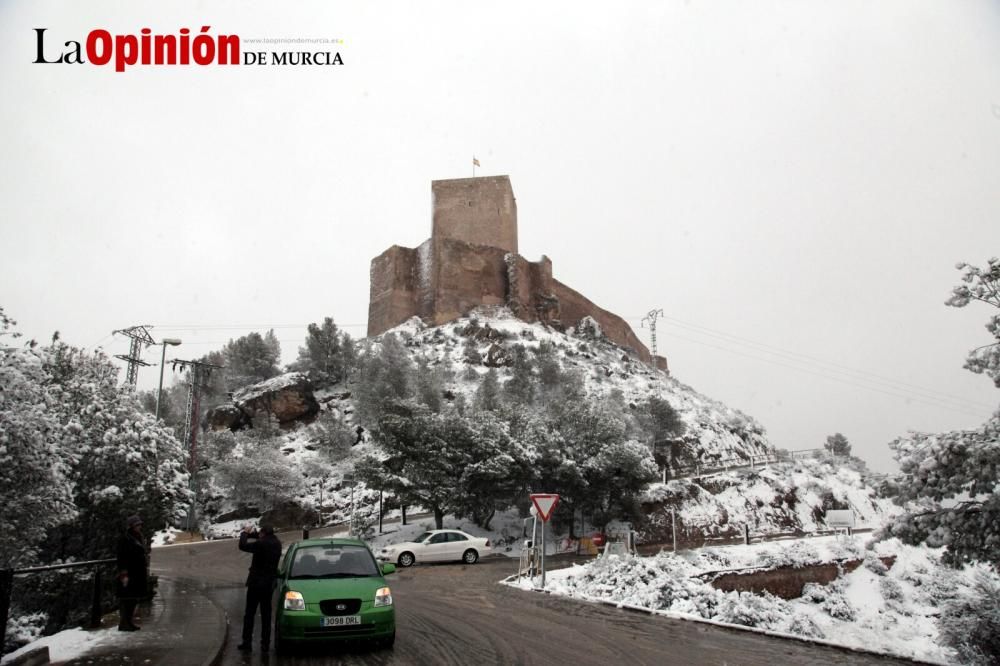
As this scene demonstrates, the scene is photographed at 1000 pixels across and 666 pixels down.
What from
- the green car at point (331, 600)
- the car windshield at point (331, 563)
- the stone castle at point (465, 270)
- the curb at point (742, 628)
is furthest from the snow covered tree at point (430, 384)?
the green car at point (331, 600)

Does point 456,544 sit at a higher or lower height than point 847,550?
higher

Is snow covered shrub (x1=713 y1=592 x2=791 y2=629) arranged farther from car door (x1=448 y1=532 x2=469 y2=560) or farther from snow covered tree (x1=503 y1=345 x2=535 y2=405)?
snow covered tree (x1=503 y1=345 x2=535 y2=405)

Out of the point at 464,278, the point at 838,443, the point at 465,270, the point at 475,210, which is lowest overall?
the point at 838,443

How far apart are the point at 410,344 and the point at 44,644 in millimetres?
51281

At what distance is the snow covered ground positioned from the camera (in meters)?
9.83

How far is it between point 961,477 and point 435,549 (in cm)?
1615

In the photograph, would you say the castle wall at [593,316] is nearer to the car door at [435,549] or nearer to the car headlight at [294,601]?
the car door at [435,549]

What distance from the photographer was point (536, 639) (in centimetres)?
799

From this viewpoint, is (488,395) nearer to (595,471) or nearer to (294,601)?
(595,471)

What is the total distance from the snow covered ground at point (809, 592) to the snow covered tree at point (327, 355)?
137 feet

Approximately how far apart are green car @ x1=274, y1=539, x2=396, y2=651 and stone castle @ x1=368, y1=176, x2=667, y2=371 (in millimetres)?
54377

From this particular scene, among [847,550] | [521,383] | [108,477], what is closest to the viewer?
[108,477]

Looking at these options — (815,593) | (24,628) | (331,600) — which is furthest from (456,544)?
(331,600)

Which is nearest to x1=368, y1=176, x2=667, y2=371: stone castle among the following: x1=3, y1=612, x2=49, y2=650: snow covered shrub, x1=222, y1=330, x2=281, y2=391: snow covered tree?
x1=222, y1=330, x2=281, y2=391: snow covered tree
